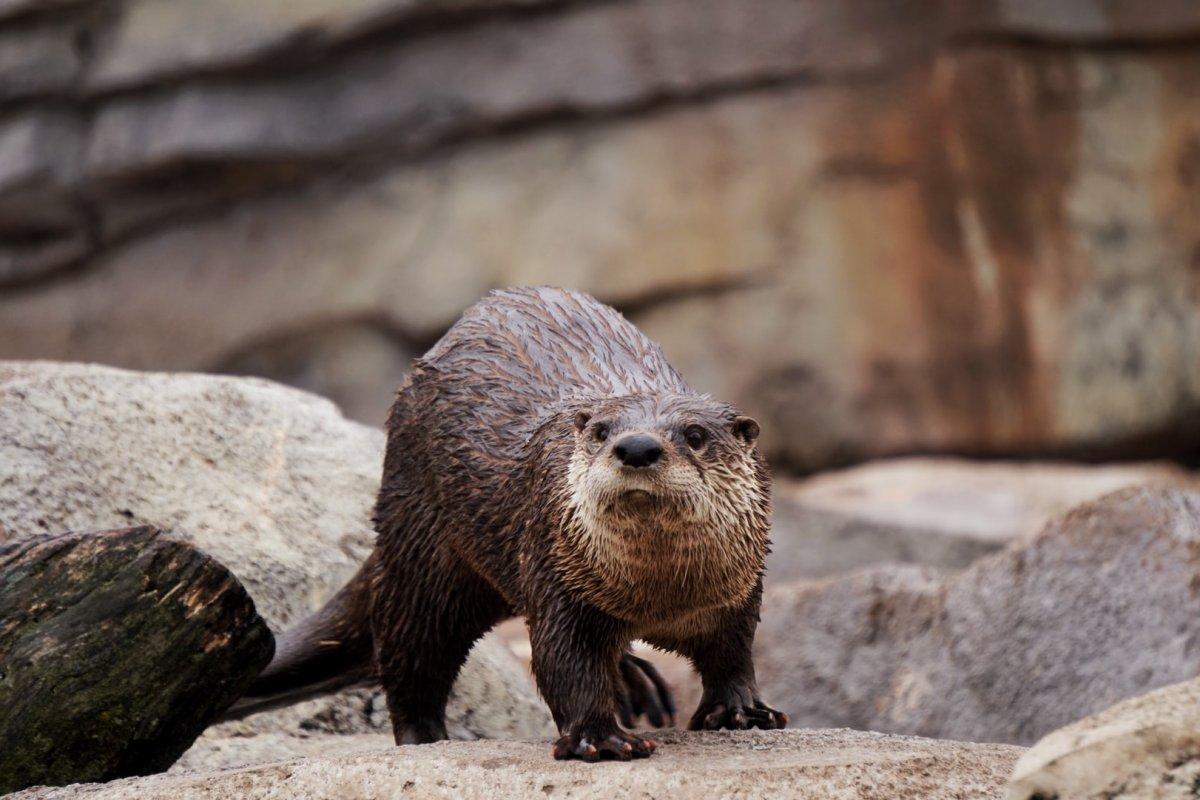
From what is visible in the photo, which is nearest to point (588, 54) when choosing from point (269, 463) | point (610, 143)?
point (610, 143)

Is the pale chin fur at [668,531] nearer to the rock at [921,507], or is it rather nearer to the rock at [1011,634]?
the rock at [1011,634]

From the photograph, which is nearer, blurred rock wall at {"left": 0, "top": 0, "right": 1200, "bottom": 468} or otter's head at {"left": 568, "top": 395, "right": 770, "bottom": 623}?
otter's head at {"left": 568, "top": 395, "right": 770, "bottom": 623}

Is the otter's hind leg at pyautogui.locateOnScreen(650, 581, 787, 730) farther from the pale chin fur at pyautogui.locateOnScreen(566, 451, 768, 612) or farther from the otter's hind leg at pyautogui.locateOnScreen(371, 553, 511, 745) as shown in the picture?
the otter's hind leg at pyautogui.locateOnScreen(371, 553, 511, 745)

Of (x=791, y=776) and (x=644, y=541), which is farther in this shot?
(x=644, y=541)

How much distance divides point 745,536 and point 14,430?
6.14 feet

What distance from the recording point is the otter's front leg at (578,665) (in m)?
2.74

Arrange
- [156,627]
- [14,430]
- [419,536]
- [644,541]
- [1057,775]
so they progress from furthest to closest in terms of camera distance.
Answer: [14,430], [419,536], [156,627], [644,541], [1057,775]

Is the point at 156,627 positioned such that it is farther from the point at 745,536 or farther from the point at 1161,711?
the point at 1161,711

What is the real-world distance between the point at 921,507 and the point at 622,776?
501 cm

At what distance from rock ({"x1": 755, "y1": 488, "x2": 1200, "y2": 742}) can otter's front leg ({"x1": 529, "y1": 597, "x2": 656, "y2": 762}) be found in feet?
4.91

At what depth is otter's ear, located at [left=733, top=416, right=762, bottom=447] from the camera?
2793 mm

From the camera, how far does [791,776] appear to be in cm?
241

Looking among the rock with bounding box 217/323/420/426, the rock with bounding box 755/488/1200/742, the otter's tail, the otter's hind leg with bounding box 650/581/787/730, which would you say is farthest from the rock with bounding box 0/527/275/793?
the rock with bounding box 217/323/420/426

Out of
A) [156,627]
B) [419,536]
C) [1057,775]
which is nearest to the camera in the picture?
[1057,775]
